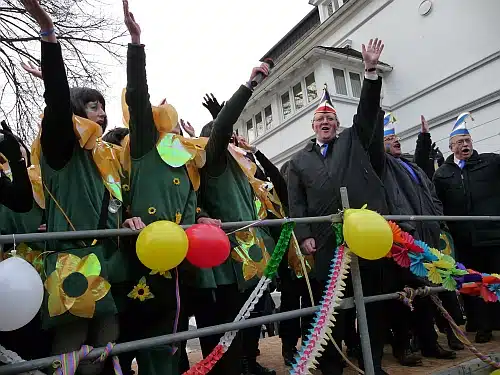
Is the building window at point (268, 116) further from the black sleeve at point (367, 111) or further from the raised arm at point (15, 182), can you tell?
the raised arm at point (15, 182)

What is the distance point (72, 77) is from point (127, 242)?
7498 mm

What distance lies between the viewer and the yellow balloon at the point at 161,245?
176 cm

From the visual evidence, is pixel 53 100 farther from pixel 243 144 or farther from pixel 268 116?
pixel 268 116

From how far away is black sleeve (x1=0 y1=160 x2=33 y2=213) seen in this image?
7.41 feet

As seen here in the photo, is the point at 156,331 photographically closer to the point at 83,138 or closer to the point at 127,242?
the point at 127,242

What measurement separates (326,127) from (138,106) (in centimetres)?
146

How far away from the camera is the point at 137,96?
216cm

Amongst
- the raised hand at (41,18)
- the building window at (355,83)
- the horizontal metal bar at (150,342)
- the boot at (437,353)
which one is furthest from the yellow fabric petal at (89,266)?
the building window at (355,83)

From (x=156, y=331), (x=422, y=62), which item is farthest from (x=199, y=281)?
(x=422, y=62)

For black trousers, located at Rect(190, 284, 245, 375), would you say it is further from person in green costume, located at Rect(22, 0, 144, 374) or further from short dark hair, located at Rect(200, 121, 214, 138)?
short dark hair, located at Rect(200, 121, 214, 138)

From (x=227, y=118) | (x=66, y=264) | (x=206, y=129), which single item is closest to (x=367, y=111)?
(x=227, y=118)

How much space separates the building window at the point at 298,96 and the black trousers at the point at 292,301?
13380mm

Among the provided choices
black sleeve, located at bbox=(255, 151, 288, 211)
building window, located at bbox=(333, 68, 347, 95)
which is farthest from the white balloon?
building window, located at bbox=(333, 68, 347, 95)

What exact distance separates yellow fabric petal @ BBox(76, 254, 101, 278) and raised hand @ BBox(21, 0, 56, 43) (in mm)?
945
